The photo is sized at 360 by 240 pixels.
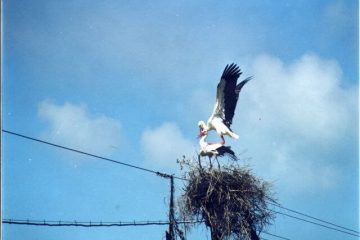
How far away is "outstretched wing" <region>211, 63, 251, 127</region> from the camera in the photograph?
332 inches

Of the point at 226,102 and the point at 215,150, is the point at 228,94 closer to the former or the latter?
the point at 226,102

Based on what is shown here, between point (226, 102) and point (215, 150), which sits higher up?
point (226, 102)

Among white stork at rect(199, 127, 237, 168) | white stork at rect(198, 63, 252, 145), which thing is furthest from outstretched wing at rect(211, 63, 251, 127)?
white stork at rect(199, 127, 237, 168)

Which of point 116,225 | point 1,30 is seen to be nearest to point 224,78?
point 116,225

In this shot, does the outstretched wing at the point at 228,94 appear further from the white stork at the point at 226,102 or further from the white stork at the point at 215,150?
the white stork at the point at 215,150

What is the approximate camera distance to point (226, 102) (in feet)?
28.2

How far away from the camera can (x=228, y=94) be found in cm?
855

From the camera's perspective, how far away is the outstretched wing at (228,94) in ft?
27.7

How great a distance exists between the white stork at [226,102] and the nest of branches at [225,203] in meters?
0.88

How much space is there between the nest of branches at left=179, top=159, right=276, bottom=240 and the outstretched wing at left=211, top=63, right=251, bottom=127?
1.11 m

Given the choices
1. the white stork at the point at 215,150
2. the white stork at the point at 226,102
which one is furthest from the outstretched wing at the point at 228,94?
the white stork at the point at 215,150

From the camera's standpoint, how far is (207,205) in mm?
7746

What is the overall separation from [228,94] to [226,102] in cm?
15

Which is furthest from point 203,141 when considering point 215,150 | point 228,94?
point 228,94
